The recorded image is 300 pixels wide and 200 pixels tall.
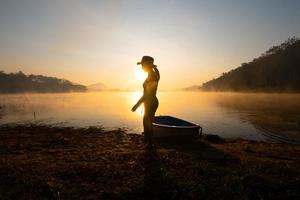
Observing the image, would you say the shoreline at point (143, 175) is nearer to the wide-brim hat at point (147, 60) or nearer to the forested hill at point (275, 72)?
the wide-brim hat at point (147, 60)

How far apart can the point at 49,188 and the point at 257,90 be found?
15603 cm

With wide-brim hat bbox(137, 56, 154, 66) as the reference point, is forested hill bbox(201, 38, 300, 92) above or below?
above

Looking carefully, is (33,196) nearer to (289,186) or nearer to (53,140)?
(289,186)

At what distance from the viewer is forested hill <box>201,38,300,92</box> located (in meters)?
138

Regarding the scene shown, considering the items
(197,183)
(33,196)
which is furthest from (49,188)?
(197,183)

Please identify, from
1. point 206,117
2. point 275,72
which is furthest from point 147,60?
point 275,72

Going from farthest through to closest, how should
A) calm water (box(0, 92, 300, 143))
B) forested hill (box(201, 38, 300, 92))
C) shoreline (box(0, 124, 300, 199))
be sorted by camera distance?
forested hill (box(201, 38, 300, 92)) → calm water (box(0, 92, 300, 143)) → shoreline (box(0, 124, 300, 199))

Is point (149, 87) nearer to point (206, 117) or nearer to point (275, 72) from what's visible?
point (206, 117)

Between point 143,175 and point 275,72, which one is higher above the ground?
point 275,72

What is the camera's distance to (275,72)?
149m

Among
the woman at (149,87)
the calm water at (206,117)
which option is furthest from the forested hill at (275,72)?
the woman at (149,87)

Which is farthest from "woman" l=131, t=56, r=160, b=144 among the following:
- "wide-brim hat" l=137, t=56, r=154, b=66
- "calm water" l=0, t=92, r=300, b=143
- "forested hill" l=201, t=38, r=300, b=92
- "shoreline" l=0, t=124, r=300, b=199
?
"forested hill" l=201, t=38, r=300, b=92

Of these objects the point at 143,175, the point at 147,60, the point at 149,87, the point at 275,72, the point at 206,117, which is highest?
the point at 275,72

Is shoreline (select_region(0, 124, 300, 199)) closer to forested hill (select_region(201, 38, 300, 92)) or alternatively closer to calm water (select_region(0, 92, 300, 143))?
calm water (select_region(0, 92, 300, 143))
